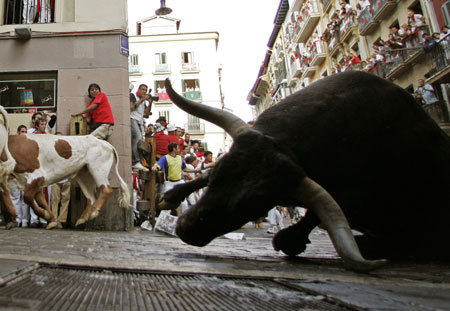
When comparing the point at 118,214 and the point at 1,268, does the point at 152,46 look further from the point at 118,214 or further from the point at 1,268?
the point at 1,268

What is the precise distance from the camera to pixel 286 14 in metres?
39.3

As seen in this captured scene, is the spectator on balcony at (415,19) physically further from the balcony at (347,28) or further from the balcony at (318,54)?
the balcony at (318,54)

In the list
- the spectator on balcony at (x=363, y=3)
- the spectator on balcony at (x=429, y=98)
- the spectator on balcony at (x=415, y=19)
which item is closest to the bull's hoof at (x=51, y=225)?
the spectator on balcony at (x=429, y=98)

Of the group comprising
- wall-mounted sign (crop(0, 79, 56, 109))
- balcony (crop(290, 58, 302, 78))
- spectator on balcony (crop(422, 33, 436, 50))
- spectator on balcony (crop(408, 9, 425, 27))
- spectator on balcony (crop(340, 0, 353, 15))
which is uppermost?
balcony (crop(290, 58, 302, 78))

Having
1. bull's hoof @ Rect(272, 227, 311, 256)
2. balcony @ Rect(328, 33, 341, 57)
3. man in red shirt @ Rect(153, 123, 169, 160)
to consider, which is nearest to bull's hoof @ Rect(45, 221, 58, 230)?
man in red shirt @ Rect(153, 123, 169, 160)

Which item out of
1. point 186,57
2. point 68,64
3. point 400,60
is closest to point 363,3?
point 400,60

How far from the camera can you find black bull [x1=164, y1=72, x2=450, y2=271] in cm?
203

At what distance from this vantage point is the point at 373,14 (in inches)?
825

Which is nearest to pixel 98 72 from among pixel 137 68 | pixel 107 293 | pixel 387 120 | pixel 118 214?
pixel 118 214

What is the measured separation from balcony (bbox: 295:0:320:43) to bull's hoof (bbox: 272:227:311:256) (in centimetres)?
3050

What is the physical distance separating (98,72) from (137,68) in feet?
107

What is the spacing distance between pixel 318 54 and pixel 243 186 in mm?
29104

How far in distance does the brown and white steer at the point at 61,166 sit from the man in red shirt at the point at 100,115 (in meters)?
0.23

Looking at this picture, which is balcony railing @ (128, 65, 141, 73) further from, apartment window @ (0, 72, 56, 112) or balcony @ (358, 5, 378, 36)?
apartment window @ (0, 72, 56, 112)
